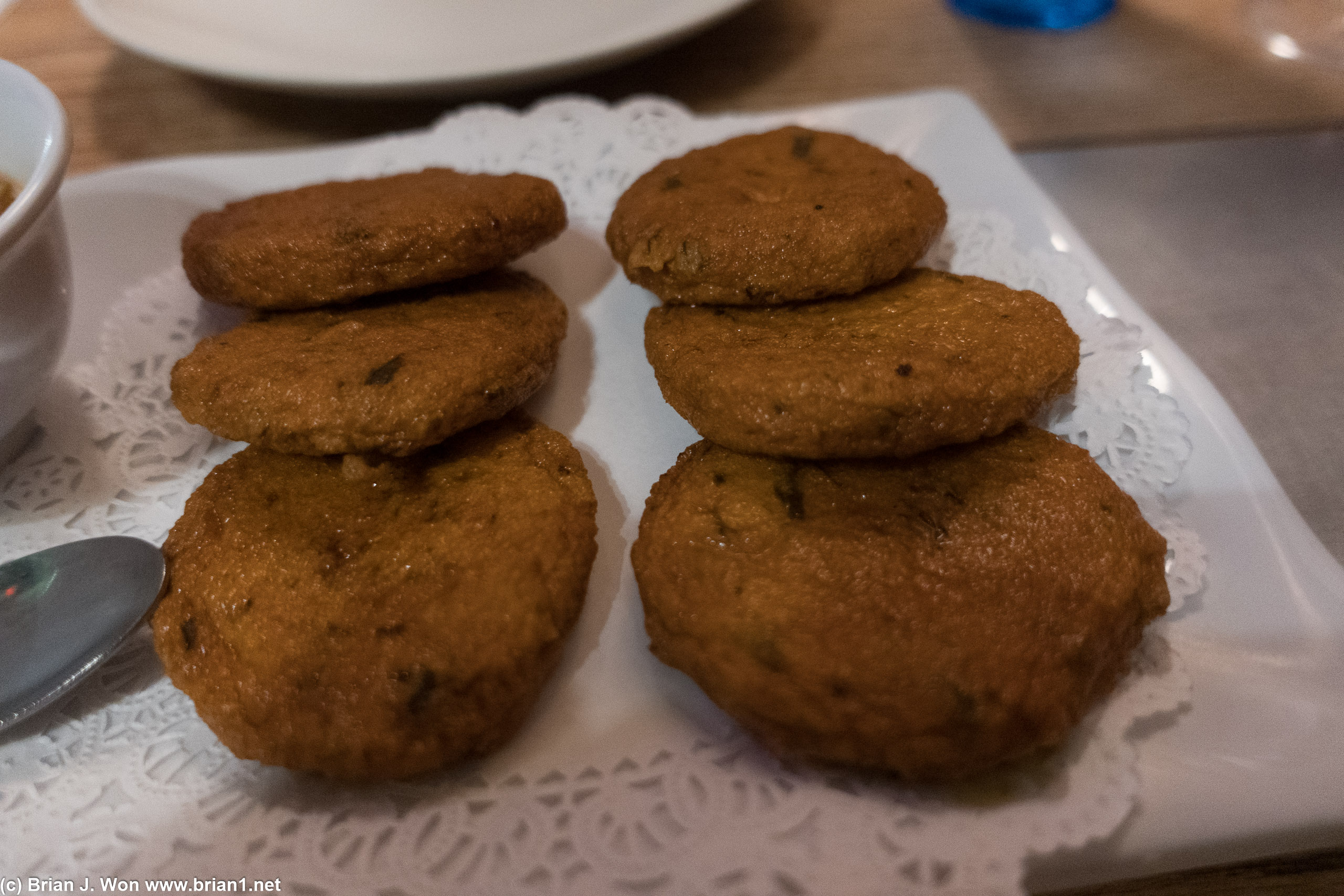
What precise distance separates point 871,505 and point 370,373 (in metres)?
0.87

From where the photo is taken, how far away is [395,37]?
2971 mm

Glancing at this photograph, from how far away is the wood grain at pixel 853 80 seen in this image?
9.25 feet

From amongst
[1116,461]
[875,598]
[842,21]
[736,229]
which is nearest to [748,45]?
[842,21]

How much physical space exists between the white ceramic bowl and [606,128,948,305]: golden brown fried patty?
3.37 ft

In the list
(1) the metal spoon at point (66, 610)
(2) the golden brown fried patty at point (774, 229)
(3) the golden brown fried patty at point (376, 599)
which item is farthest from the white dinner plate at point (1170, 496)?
(1) the metal spoon at point (66, 610)

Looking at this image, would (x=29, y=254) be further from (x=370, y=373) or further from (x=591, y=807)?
(x=591, y=807)

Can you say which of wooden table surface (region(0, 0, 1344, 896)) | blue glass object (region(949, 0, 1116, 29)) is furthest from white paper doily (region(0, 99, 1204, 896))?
blue glass object (region(949, 0, 1116, 29))

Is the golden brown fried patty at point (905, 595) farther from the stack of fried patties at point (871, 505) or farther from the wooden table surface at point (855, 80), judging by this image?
the wooden table surface at point (855, 80)

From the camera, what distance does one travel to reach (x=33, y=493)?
5.45ft

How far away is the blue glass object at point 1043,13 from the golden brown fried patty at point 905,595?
8.76 feet

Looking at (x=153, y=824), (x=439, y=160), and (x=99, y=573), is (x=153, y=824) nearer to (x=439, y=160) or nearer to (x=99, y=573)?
(x=99, y=573)

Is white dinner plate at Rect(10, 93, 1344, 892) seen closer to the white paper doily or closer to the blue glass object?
the white paper doily

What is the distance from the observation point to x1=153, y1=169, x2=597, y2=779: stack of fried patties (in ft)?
4.05

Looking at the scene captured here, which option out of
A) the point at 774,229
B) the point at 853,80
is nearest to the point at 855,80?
the point at 853,80
